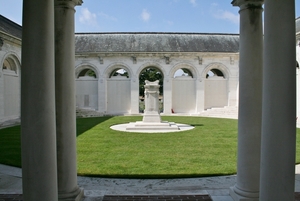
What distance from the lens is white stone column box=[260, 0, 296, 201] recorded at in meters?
2.98

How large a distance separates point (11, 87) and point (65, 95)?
68.6 feet


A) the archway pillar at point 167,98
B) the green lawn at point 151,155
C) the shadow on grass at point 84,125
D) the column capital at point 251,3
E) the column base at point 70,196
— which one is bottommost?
the shadow on grass at point 84,125

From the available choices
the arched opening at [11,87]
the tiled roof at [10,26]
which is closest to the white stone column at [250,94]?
the arched opening at [11,87]

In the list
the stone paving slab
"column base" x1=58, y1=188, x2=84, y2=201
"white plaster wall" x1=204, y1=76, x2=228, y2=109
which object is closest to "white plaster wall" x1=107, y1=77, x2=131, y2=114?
"white plaster wall" x1=204, y1=76, x2=228, y2=109

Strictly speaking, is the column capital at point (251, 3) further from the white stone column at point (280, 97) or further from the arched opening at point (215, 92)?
the arched opening at point (215, 92)

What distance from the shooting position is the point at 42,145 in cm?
315

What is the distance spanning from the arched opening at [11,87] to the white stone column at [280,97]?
22.5 m

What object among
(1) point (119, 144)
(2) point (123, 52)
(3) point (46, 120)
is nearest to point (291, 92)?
(3) point (46, 120)

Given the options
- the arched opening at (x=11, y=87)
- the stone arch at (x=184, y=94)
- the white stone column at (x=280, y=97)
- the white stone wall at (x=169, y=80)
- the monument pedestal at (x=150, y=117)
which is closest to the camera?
the white stone column at (x=280, y=97)

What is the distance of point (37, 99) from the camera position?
307 cm

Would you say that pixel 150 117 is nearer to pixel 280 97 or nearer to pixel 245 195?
pixel 245 195

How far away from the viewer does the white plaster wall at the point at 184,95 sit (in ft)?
102

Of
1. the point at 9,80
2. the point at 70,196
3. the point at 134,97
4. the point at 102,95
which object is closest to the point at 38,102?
the point at 70,196

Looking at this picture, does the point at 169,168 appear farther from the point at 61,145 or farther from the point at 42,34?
the point at 42,34
